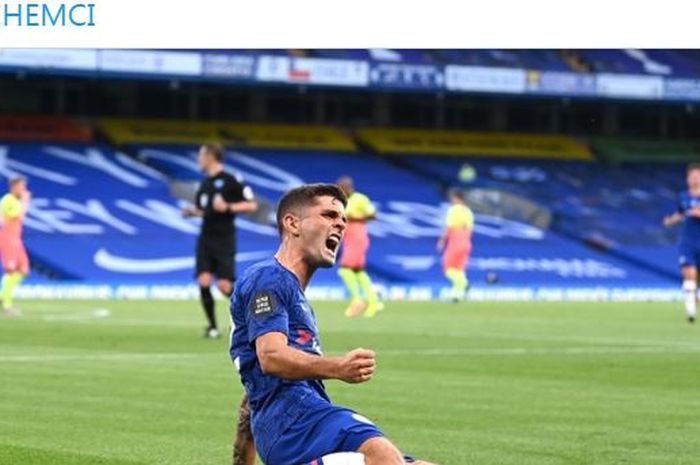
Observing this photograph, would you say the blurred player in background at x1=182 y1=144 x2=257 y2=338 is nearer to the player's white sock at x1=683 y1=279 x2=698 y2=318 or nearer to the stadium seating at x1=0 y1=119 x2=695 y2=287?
the player's white sock at x1=683 y1=279 x2=698 y2=318

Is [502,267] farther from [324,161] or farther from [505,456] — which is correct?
[505,456]

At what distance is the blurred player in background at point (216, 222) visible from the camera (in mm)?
23109

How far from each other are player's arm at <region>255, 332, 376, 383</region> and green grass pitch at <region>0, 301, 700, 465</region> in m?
3.41

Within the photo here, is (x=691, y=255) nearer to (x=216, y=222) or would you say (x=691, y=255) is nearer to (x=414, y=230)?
(x=216, y=222)

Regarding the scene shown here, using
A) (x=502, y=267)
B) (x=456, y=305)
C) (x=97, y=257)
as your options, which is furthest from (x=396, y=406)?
(x=502, y=267)

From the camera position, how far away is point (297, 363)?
8008mm

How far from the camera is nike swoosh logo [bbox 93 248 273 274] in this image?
44844mm

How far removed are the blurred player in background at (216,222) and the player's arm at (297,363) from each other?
1487 cm

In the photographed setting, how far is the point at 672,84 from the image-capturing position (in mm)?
55719

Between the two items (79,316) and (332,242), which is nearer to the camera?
(332,242)

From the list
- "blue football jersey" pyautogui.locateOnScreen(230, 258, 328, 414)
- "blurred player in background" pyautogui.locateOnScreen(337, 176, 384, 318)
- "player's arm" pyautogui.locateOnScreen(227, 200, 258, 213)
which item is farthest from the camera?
"blurred player in background" pyautogui.locateOnScreen(337, 176, 384, 318)

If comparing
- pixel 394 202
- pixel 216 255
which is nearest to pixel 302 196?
pixel 216 255

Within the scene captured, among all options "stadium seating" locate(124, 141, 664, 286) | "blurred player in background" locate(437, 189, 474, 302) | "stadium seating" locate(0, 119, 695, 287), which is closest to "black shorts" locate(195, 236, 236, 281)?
"blurred player in background" locate(437, 189, 474, 302)

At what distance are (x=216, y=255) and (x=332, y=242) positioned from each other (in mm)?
15196
